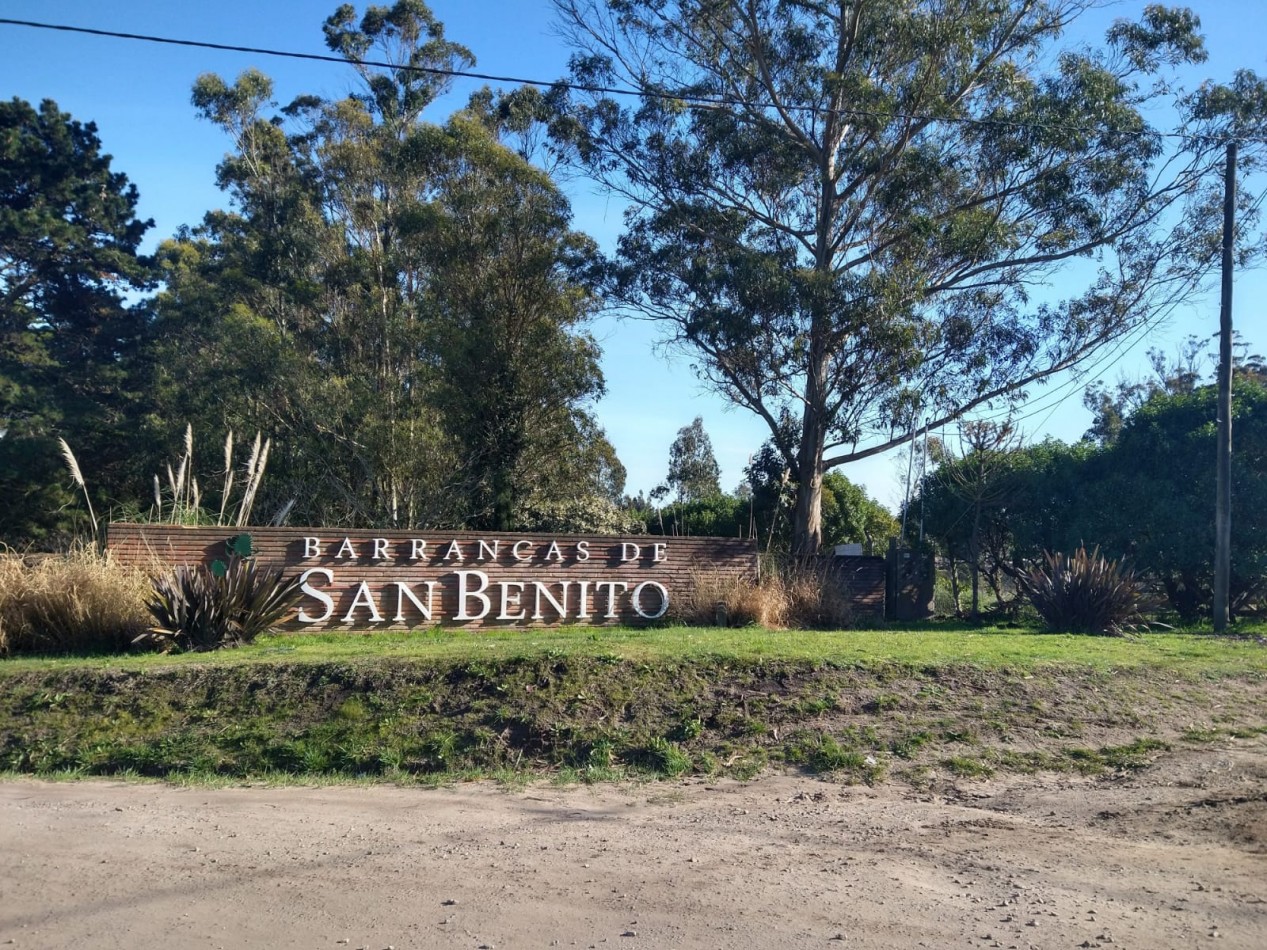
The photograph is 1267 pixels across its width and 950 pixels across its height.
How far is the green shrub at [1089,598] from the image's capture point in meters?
17.0

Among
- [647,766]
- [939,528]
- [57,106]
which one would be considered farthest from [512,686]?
[57,106]

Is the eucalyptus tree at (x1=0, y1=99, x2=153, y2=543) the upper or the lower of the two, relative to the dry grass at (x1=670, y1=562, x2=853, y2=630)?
upper

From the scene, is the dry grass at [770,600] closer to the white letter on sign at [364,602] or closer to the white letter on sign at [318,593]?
the white letter on sign at [364,602]

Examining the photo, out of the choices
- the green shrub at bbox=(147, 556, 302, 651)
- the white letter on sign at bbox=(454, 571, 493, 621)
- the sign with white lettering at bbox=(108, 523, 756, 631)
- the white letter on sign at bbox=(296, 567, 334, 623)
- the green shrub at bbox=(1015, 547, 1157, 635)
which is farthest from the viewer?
the white letter on sign at bbox=(454, 571, 493, 621)

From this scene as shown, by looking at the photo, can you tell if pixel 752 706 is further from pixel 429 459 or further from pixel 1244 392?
pixel 429 459

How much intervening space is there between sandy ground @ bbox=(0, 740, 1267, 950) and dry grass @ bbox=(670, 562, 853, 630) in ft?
25.3

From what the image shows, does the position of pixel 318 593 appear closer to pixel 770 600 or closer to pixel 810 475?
pixel 770 600

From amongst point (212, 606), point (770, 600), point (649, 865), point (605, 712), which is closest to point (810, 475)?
point (770, 600)

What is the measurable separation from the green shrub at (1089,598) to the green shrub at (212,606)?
12154 millimetres

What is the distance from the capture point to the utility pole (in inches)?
720

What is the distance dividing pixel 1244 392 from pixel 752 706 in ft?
51.3

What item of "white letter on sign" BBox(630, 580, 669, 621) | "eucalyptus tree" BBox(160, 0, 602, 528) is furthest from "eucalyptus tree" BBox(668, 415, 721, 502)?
"white letter on sign" BBox(630, 580, 669, 621)

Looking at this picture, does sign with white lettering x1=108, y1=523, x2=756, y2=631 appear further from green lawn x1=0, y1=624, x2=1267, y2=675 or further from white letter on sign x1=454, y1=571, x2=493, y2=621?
green lawn x1=0, y1=624, x2=1267, y2=675

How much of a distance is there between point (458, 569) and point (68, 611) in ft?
19.0
